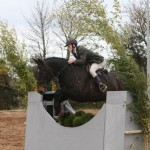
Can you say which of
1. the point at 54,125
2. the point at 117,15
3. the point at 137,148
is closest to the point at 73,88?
the point at 54,125

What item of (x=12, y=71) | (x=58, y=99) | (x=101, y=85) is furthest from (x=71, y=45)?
(x=12, y=71)

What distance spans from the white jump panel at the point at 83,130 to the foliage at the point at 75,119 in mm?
170

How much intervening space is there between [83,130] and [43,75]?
1.25 m

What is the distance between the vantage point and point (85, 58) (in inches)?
331

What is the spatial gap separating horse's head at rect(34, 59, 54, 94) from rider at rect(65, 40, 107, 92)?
1.43ft

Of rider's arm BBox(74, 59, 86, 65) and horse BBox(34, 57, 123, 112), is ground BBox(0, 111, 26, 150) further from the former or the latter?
rider's arm BBox(74, 59, 86, 65)

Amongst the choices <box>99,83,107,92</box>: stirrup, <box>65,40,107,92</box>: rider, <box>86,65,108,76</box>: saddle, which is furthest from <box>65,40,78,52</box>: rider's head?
<box>99,83,107,92</box>: stirrup

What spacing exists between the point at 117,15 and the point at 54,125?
13.8 metres

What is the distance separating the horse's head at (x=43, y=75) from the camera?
8.16 metres

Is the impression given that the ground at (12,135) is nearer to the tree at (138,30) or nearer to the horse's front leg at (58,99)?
the horse's front leg at (58,99)

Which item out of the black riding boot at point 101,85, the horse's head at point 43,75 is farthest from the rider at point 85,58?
the horse's head at point 43,75

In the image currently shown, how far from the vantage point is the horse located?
8.21 metres

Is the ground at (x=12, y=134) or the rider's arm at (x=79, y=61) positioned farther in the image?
the ground at (x=12, y=134)

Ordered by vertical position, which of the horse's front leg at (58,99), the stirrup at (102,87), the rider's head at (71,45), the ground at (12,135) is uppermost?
the rider's head at (71,45)
